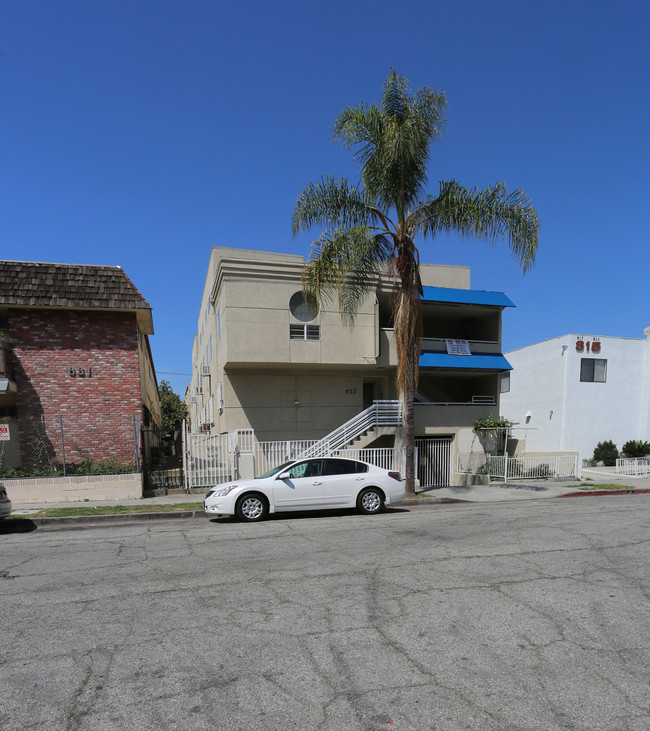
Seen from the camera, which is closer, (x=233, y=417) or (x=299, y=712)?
(x=299, y=712)

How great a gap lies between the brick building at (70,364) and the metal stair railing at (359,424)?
5.91 metres

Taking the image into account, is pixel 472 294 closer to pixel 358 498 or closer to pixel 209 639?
pixel 358 498

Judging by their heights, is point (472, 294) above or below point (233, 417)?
above

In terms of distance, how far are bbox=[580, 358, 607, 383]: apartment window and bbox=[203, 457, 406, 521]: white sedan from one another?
19203 mm

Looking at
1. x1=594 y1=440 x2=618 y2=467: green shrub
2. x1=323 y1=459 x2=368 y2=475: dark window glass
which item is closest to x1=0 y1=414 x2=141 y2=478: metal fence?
x1=323 y1=459 x2=368 y2=475: dark window glass

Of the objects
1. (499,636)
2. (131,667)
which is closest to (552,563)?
(499,636)

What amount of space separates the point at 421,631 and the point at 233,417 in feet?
52.9

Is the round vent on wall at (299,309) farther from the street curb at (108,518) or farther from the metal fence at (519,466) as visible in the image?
the street curb at (108,518)

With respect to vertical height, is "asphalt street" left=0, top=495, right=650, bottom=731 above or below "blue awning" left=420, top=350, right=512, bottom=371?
below

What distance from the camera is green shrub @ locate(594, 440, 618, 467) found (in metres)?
26.2

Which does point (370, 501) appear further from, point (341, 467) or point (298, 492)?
point (298, 492)

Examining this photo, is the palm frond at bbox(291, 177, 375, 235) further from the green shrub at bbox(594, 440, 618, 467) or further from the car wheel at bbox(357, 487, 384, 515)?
the green shrub at bbox(594, 440, 618, 467)

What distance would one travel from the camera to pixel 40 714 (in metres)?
3.31

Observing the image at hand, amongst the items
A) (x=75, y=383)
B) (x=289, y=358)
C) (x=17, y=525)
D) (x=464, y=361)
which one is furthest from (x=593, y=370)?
(x=17, y=525)
